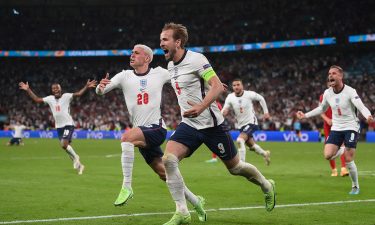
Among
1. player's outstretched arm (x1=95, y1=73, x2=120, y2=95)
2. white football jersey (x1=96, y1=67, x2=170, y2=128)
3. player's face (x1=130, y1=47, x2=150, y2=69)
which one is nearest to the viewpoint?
player's outstretched arm (x1=95, y1=73, x2=120, y2=95)

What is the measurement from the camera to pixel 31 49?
6706 centimetres

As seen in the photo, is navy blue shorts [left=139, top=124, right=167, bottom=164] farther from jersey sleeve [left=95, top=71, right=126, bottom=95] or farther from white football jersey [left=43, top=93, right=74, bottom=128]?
white football jersey [left=43, top=93, right=74, bottom=128]

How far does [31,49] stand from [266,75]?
27057mm

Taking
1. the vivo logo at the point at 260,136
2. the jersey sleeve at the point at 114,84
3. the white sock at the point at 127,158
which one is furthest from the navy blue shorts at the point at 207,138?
the vivo logo at the point at 260,136

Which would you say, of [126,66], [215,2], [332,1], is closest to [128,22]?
[126,66]

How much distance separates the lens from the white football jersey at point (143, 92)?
32.9 feet

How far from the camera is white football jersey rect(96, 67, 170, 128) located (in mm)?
10023

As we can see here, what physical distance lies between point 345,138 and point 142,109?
4.79 metres

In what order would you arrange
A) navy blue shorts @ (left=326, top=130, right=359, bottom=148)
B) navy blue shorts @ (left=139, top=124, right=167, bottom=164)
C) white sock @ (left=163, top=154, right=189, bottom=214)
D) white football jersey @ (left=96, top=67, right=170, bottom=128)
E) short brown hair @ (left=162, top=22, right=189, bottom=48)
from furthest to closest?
navy blue shorts @ (left=326, top=130, right=359, bottom=148) < white football jersey @ (left=96, top=67, right=170, bottom=128) < navy blue shorts @ (left=139, top=124, right=167, bottom=164) < short brown hair @ (left=162, top=22, right=189, bottom=48) < white sock @ (left=163, top=154, right=189, bottom=214)

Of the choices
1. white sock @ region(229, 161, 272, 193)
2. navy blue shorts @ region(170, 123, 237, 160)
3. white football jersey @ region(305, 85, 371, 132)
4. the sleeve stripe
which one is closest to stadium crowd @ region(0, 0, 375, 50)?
white football jersey @ region(305, 85, 371, 132)

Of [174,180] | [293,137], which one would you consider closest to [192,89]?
[174,180]

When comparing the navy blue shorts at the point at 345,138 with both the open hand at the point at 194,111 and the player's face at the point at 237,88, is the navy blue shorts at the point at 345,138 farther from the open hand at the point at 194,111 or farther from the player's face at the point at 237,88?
the player's face at the point at 237,88

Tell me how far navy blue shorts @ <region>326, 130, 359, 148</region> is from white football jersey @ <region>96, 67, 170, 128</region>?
169 inches

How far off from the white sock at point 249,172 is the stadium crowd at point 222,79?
3391cm
